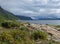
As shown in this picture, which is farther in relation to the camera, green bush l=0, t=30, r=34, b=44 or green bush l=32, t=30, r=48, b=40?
green bush l=32, t=30, r=48, b=40

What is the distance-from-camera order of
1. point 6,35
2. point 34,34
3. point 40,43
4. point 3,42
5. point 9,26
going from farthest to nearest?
point 9,26 < point 34,34 < point 40,43 < point 6,35 < point 3,42

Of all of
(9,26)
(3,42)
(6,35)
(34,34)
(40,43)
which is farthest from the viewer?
(9,26)

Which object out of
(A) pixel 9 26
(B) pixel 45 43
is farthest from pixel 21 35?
(A) pixel 9 26

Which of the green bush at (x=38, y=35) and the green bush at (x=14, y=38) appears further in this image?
the green bush at (x=38, y=35)

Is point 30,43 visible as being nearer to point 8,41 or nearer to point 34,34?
point 8,41

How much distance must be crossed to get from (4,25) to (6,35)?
31.7ft

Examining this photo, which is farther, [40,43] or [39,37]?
[39,37]

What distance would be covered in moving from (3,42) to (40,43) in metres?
3.65

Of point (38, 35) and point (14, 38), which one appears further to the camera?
point (38, 35)

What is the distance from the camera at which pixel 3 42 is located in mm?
16000

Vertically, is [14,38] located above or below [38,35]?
above

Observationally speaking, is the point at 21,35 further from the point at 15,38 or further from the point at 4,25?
the point at 4,25

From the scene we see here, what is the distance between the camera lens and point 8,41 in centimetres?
1630

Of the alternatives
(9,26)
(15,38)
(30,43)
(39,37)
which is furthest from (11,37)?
(9,26)
